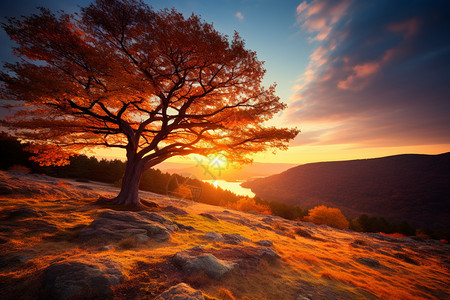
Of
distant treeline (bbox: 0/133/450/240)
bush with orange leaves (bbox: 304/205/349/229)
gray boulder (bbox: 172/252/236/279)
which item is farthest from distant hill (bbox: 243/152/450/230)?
gray boulder (bbox: 172/252/236/279)

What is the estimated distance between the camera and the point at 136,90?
6.27m

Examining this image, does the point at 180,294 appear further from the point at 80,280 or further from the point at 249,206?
the point at 249,206

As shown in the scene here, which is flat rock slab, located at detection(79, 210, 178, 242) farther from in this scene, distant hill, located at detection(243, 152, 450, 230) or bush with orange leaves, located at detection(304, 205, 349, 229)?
distant hill, located at detection(243, 152, 450, 230)

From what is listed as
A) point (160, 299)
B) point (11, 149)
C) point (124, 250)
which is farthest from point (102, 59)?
point (11, 149)

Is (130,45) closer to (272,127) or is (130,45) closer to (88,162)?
(272,127)

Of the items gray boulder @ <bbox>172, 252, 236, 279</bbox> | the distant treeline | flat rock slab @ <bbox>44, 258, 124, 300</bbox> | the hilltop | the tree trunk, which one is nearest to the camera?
flat rock slab @ <bbox>44, 258, 124, 300</bbox>

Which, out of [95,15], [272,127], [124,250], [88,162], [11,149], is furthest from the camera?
[88,162]

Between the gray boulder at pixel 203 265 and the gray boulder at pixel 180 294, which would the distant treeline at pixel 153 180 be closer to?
the gray boulder at pixel 203 265

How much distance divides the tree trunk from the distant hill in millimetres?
63524

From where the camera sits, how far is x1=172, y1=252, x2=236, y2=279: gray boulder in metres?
3.01

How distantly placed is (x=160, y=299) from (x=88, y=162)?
2793 cm

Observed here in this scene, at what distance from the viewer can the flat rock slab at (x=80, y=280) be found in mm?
2002

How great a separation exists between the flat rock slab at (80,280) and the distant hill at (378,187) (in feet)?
221

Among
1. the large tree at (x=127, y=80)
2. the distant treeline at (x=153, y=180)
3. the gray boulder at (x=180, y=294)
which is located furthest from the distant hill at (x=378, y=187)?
the gray boulder at (x=180, y=294)
